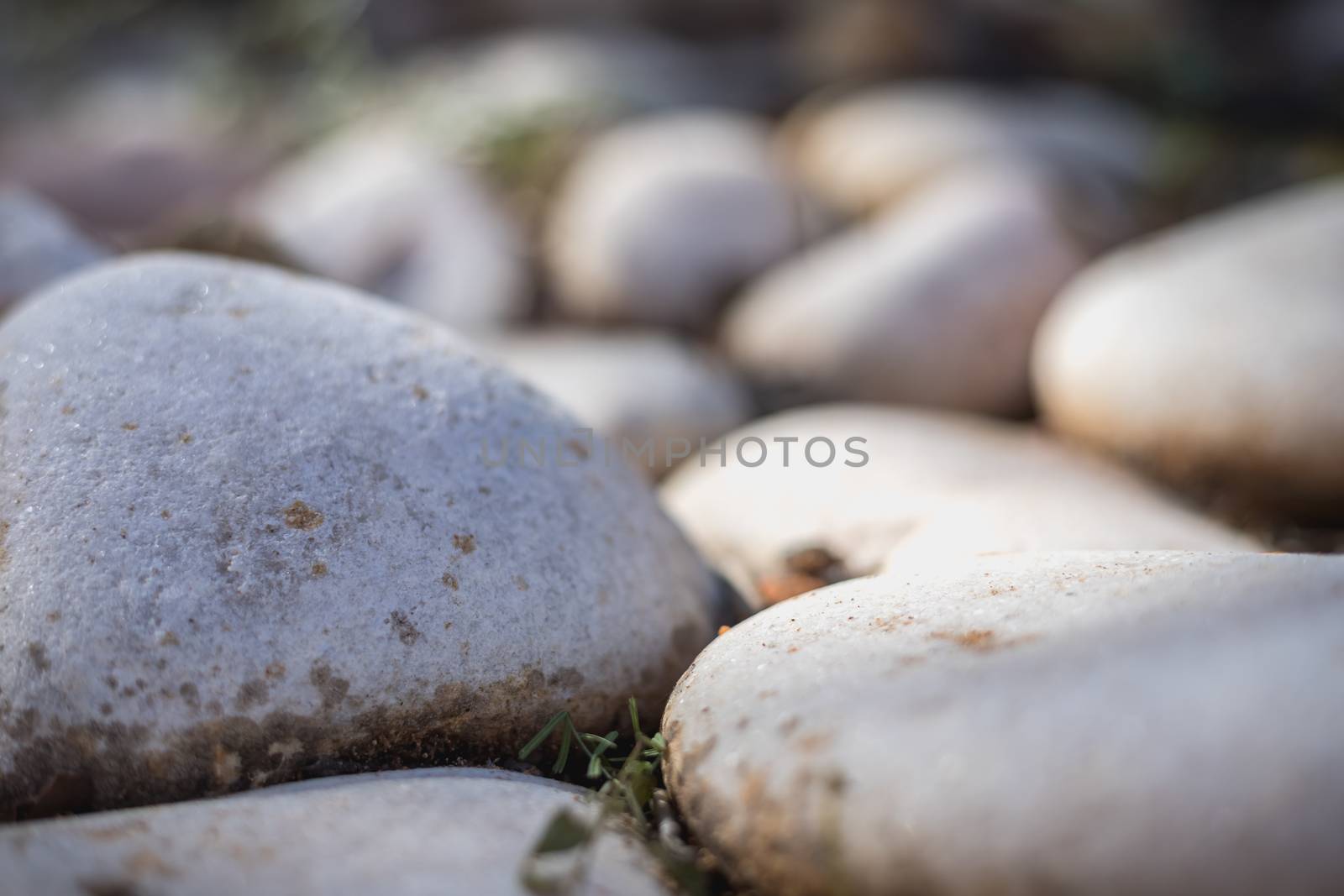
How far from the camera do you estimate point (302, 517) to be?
4.40 feet

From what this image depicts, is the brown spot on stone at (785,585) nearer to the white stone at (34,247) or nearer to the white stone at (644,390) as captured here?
the white stone at (644,390)

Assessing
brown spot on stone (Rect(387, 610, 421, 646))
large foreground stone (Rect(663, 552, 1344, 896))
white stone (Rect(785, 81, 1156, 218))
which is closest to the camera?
large foreground stone (Rect(663, 552, 1344, 896))

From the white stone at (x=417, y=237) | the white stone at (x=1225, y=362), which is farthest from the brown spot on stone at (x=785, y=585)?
the white stone at (x=417, y=237)

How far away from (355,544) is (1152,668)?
97 centimetres

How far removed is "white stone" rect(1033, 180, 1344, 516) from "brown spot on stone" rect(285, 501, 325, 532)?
1.85 meters

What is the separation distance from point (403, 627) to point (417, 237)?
2754 millimetres

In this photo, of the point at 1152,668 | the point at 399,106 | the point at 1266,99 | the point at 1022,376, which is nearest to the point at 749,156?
the point at 1022,376

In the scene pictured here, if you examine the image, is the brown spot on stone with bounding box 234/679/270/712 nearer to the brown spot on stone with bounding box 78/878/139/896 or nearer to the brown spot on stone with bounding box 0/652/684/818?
the brown spot on stone with bounding box 0/652/684/818

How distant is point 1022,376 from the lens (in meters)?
2.88

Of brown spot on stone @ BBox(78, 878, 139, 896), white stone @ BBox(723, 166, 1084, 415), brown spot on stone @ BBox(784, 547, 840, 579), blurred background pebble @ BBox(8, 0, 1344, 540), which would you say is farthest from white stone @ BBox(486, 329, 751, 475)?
brown spot on stone @ BBox(78, 878, 139, 896)

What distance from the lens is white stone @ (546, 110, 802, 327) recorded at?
3.45 meters

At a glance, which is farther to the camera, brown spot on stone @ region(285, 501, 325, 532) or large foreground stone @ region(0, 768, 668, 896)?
brown spot on stone @ region(285, 501, 325, 532)

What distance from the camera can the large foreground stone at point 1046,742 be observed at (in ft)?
3.01

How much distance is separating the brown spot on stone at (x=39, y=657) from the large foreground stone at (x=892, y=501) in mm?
1101
